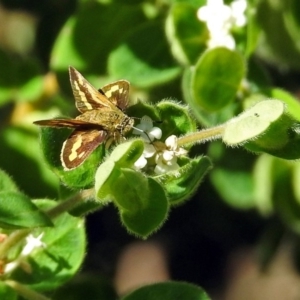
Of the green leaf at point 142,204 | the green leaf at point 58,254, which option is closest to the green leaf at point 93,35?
the green leaf at point 58,254

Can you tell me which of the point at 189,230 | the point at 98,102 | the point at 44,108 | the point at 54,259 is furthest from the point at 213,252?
the point at 98,102

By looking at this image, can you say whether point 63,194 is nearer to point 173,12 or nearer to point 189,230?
point 173,12

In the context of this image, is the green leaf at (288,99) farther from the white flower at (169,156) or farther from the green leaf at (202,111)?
the white flower at (169,156)

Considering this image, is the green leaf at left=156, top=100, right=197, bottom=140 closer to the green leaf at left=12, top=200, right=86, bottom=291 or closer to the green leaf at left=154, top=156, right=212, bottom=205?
the green leaf at left=154, top=156, right=212, bottom=205

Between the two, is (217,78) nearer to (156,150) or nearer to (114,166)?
(156,150)

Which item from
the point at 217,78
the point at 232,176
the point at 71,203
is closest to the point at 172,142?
the point at 71,203

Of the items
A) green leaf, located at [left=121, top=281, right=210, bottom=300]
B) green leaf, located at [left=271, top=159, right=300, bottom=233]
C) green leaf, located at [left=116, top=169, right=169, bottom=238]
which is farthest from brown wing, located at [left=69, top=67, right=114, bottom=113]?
green leaf, located at [left=271, top=159, right=300, bottom=233]
